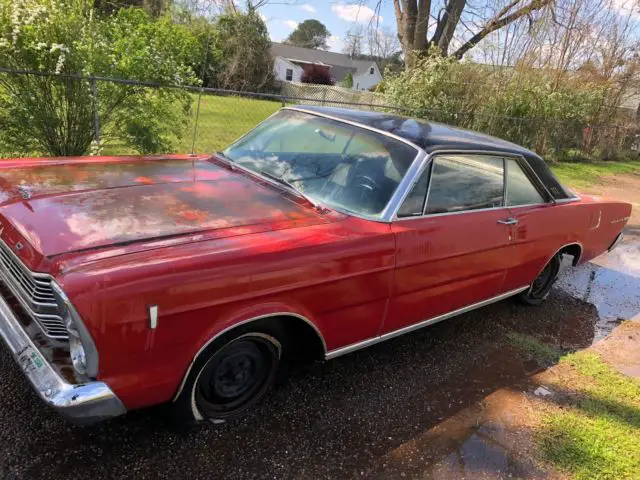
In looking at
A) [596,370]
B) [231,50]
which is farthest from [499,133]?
[231,50]

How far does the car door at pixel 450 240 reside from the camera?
300cm

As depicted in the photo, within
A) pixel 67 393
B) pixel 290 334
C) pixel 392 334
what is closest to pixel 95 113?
pixel 290 334

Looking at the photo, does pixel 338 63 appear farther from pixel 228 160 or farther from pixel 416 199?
pixel 416 199

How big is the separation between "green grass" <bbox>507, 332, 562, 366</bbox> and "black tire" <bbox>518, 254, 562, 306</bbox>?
0.57m

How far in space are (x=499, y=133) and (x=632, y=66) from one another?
9.61m

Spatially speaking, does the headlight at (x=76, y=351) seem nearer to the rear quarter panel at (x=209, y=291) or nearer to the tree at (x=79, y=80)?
the rear quarter panel at (x=209, y=291)

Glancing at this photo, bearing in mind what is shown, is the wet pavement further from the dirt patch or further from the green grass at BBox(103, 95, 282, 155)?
the green grass at BBox(103, 95, 282, 155)

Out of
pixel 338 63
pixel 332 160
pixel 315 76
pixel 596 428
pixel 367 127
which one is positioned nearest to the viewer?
pixel 596 428

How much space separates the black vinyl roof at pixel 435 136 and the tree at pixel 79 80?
10.5 ft

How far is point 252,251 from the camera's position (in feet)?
7.61

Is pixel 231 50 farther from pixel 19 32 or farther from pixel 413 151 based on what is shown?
pixel 413 151

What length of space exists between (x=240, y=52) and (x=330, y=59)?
3747 cm

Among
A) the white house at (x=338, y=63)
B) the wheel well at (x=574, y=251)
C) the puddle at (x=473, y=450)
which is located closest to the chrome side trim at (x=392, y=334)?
the puddle at (x=473, y=450)

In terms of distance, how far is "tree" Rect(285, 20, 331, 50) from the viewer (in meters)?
83.8
